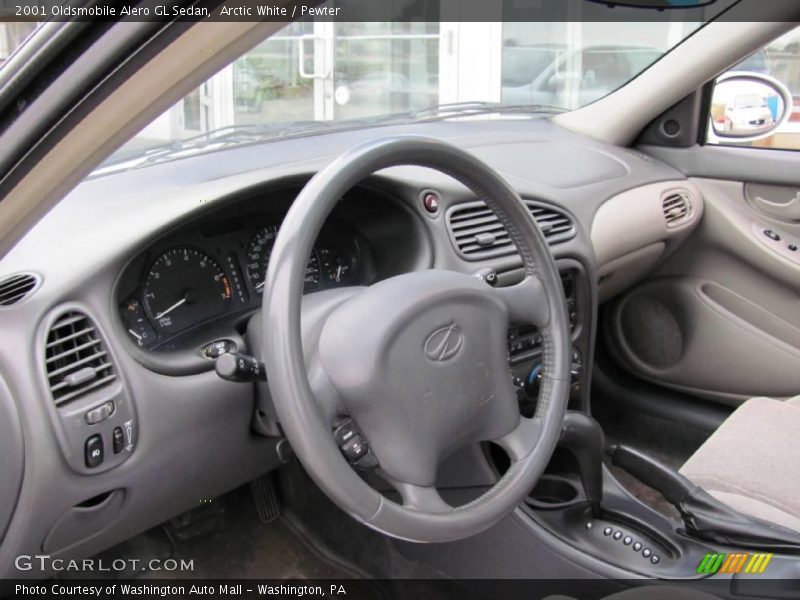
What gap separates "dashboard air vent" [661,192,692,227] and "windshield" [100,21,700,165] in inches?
14.6

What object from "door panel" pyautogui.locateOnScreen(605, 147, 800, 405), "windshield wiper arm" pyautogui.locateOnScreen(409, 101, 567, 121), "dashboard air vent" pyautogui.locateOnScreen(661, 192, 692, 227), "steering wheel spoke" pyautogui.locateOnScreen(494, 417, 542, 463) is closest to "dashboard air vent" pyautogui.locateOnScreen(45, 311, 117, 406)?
"steering wheel spoke" pyautogui.locateOnScreen(494, 417, 542, 463)

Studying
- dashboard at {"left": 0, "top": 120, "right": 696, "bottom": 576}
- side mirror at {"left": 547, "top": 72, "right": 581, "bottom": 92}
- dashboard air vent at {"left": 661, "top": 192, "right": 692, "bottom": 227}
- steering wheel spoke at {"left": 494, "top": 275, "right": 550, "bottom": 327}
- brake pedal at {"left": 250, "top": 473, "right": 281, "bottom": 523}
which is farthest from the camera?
side mirror at {"left": 547, "top": 72, "right": 581, "bottom": 92}

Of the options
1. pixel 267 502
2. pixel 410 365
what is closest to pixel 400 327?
pixel 410 365

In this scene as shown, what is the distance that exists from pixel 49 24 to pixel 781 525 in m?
1.45

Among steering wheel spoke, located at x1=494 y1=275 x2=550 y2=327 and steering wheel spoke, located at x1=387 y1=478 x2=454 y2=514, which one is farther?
steering wheel spoke, located at x1=494 y1=275 x2=550 y2=327

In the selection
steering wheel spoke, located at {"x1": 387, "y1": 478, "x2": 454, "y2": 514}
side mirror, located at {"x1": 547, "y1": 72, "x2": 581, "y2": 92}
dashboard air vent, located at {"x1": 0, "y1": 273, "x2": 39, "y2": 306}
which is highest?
side mirror, located at {"x1": 547, "y1": 72, "x2": 581, "y2": 92}

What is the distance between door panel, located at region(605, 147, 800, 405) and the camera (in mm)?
2527

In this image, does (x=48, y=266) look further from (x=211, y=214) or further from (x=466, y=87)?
(x=466, y=87)

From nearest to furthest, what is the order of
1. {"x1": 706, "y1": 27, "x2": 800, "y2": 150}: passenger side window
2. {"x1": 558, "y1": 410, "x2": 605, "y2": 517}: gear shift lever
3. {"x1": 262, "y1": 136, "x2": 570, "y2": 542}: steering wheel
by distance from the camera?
1. {"x1": 262, "y1": 136, "x2": 570, "y2": 542}: steering wheel
2. {"x1": 558, "y1": 410, "x2": 605, "y2": 517}: gear shift lever
3. {"x1": 706, "y1": 27, "x2": 800, "y2": 150}: passenger side window

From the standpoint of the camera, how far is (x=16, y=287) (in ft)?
4.45

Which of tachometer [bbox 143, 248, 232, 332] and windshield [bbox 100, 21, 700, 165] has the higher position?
windshield [bbox 100, 21, 700, 165]

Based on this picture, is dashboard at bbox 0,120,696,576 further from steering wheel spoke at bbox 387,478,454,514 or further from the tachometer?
steering wheel spoke at bbox 387,478,454,514

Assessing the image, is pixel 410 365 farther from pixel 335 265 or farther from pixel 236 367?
pixel 335 265

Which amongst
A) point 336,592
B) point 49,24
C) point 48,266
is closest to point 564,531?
point 336,592
